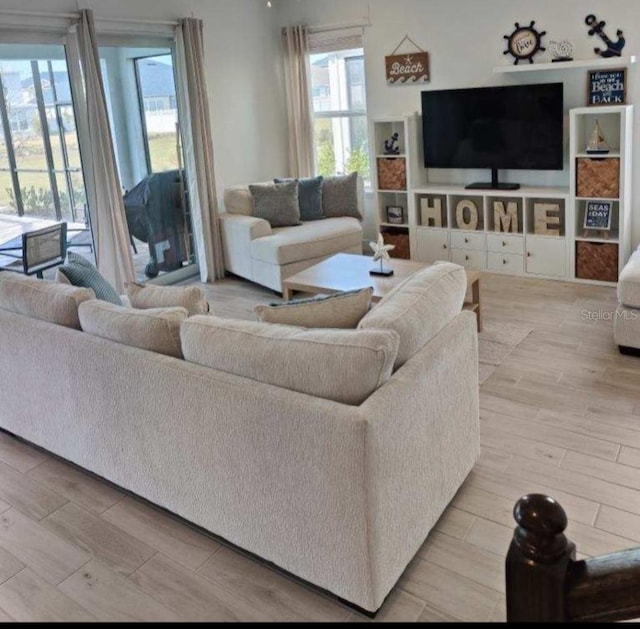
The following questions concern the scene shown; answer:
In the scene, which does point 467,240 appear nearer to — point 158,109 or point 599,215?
point 599,215

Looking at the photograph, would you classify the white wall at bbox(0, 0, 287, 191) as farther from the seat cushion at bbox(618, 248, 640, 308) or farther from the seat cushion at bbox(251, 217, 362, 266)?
the seat cushion at bbox(618, 248, 640, 308)

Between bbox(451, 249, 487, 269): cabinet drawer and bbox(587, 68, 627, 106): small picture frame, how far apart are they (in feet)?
4.69

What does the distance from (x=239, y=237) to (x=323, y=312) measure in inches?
136

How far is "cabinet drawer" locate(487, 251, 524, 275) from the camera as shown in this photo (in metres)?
5.48

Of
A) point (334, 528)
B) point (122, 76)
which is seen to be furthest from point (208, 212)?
point (334, 528)

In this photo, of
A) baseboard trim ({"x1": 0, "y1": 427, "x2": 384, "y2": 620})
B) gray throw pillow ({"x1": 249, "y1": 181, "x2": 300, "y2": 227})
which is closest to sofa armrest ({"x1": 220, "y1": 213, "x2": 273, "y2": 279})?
gray throw pillow ({"x1": 249, "y1": 181, "x2": 300, "y2": 227})

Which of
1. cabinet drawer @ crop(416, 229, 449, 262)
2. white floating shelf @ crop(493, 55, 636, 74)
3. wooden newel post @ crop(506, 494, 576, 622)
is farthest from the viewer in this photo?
cabinet drawer @ crop(416, 229, 449, 262)

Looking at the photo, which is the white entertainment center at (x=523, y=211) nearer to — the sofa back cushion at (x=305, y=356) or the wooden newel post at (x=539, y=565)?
the sofa back cushion at (x=305, y=356)

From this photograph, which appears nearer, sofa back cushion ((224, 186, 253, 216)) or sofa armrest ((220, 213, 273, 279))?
sofa armrest ((220, 213, 273, 279))

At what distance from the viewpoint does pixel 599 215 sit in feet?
16.5

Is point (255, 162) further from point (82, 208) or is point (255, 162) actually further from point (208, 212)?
point (82, 208)

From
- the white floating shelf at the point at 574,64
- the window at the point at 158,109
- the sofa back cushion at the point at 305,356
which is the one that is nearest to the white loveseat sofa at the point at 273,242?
the window at the point at 158,109

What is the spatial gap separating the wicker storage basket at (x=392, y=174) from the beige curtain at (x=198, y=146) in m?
1.52

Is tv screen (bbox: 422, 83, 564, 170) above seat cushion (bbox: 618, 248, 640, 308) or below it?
above
